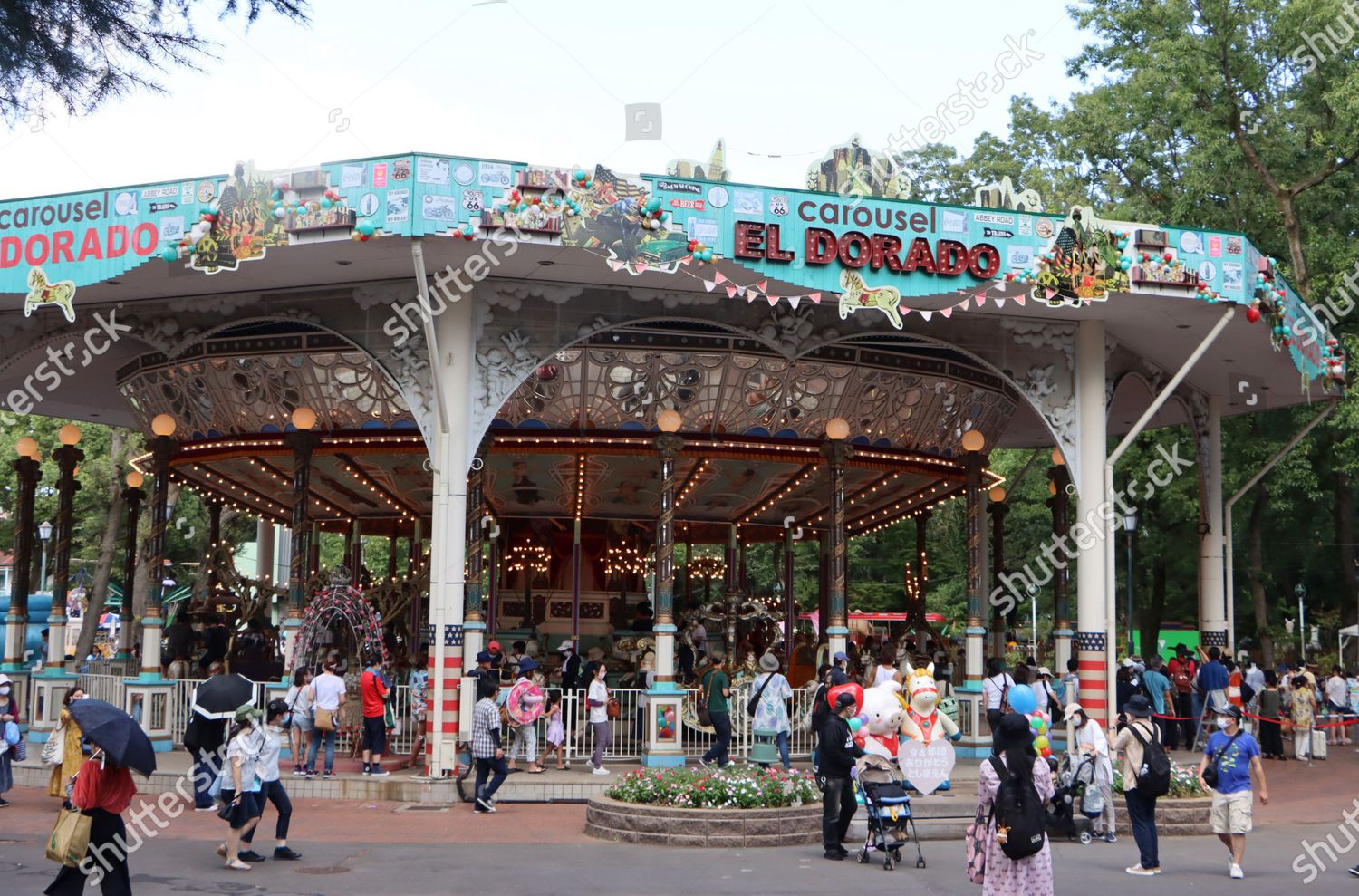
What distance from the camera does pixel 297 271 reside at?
61.9 ft

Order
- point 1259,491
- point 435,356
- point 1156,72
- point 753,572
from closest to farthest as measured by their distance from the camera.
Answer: point 435,356 < point 1156,72 < point 1259,491 < point 753,572

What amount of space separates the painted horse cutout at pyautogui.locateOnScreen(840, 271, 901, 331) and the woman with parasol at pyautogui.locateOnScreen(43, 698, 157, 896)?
10.7 m

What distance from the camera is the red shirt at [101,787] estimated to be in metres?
10.1

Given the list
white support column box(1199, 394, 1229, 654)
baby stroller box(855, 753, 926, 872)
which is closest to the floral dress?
baby stroller box(855, 753, 926, 872)

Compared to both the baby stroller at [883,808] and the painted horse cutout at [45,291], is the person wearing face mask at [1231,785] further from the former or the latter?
the painted horse cutout at [45,291]

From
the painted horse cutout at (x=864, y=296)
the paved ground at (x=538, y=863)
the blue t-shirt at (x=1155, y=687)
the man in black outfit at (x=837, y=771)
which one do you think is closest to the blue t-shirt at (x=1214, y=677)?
the blue t-shirt at (x=1155, y=687)

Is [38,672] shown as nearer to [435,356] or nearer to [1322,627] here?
[435,356]

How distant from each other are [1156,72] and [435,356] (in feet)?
65.7

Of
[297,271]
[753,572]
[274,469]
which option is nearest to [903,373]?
[297,271]

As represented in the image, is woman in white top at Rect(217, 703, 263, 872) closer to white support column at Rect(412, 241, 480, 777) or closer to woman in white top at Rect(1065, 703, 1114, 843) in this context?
white support column at Rect(412, 241, 480, 777)

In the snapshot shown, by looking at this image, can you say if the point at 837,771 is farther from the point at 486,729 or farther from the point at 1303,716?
the point at 1303,716

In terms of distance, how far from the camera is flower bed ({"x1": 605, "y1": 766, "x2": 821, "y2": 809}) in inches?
585

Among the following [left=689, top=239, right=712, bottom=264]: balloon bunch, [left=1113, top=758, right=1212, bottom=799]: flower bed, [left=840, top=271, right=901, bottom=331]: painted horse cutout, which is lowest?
[left=1113, top=758, right=1212, bottom=799]: flower bed

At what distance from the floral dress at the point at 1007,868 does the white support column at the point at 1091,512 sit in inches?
407
